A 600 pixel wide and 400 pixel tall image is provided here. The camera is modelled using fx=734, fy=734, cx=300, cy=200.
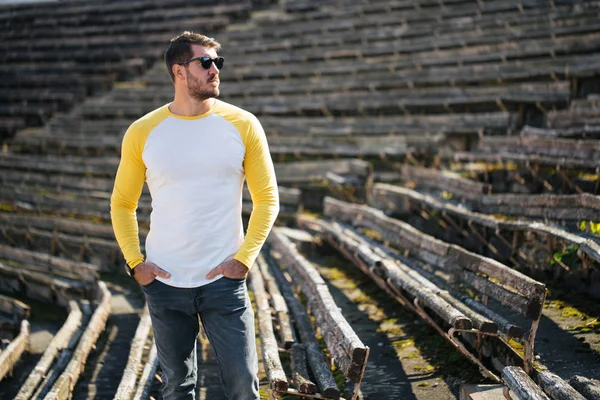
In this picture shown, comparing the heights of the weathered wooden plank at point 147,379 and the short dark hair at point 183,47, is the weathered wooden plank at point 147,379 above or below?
below

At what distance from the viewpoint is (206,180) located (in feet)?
10.9

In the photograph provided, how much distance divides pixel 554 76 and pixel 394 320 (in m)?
7.61

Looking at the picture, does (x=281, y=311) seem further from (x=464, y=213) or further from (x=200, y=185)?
(x=200, y=185)

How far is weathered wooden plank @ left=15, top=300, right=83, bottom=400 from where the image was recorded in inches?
226

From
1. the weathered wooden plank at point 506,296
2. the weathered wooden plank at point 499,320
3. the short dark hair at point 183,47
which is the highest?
the short dark hair at point 183,47

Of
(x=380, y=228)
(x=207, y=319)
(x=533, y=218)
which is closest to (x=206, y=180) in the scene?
(x=207, y=319)

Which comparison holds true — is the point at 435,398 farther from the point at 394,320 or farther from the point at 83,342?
the point at 83,342

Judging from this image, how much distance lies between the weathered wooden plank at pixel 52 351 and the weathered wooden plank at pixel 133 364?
2.49 feet

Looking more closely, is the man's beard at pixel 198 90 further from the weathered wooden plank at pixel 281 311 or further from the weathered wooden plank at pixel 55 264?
the weathered wooden plank at pixel 55 264

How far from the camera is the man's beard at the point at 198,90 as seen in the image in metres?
3.41

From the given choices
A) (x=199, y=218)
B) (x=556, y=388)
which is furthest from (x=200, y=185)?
(x=556, y=388)

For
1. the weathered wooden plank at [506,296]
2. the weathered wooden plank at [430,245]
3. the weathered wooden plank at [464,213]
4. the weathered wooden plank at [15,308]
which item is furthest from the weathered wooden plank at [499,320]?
the weathered wooden plank at [15,308]

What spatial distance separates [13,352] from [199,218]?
14.6ft

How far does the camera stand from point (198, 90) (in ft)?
11.2
